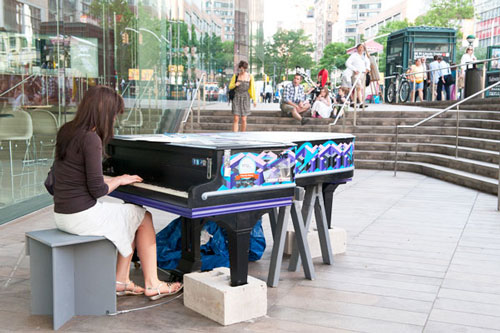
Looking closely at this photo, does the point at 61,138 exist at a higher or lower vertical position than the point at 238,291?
higher

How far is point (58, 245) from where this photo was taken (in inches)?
141

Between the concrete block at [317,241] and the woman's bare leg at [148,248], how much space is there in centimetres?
158

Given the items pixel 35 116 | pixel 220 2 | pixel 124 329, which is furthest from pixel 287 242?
pixel 220 2

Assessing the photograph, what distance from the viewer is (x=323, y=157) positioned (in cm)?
479

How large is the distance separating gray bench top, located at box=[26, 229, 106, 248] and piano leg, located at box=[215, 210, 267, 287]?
83cm

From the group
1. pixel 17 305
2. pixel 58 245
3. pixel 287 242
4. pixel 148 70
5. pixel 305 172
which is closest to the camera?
pixel 58 245

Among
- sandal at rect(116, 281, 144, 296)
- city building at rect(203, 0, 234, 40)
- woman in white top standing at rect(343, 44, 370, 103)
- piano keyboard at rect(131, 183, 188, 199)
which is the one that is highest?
city building at rect(203, 0, 234, 40)

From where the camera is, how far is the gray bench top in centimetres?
361

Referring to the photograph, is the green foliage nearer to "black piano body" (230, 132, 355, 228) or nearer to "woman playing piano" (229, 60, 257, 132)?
"woman playing piano" (229, 60, 257, 132)

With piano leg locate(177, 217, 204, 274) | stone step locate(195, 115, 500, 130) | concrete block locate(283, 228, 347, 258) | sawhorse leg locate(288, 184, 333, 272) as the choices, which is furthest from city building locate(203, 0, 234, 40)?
piano leg locate(177, 217, 204, 274)

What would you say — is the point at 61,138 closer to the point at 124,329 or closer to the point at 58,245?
the point at 58,245

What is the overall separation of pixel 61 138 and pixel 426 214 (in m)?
5.28

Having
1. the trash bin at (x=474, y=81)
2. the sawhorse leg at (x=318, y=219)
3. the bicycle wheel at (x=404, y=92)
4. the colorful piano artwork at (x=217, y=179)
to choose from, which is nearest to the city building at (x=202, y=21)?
the bicycle wheel at (x=404, y=92)

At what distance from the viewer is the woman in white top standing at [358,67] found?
14930mm
